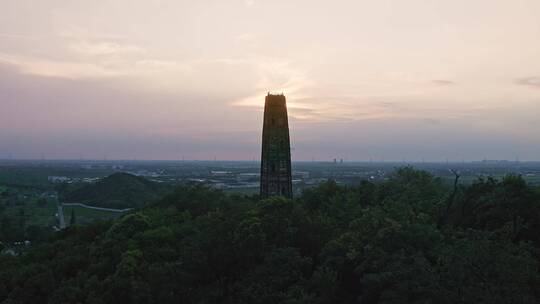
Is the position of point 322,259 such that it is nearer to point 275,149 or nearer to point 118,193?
point 275,149

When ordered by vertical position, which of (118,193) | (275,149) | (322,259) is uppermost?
(275,149)

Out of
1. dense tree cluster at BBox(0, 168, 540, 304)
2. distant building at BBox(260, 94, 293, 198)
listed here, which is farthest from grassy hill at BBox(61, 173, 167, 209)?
dense tree cluster at BBox(0, 168, 540, 304)

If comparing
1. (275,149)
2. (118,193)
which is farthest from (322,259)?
(118,193)

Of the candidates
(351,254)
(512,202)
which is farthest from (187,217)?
(512,202)

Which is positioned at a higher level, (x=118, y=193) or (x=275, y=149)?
(x=275, y=149)

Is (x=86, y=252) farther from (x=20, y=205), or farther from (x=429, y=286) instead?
(x=20, y=205)

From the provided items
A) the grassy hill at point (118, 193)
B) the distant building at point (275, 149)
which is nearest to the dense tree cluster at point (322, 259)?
the distant building at point (275, 149)
